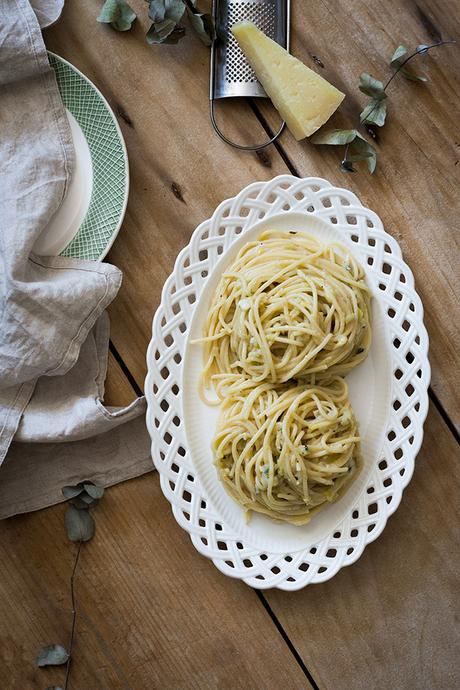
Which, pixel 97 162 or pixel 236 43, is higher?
pixel 236 43

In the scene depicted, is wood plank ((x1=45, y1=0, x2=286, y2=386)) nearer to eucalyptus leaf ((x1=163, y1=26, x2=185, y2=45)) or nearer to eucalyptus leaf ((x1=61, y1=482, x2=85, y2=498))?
eucalyptus leaf ((x1=163, y1=26, x2=185, y2=45))

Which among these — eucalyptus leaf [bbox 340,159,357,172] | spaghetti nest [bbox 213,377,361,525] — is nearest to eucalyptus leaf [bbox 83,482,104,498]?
spaghetti nest [bbox 213,377,361,525]

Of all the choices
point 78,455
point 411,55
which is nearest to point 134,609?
point 78,455

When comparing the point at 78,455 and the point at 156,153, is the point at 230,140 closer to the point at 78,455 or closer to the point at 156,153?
the point at 156,153

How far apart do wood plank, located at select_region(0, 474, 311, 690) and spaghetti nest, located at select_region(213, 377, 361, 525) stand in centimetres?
30

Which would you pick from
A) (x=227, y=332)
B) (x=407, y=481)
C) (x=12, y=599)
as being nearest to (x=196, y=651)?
(x=12, y=599)

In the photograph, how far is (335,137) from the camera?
6.11 ft

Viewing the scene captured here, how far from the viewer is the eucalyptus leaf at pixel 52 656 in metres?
1.93

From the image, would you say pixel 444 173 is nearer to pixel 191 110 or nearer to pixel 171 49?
pixel 191 110

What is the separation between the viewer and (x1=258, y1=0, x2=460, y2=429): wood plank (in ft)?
6.19

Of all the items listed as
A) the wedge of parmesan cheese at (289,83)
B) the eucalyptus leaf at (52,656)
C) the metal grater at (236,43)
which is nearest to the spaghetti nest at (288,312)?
the wedge of parmesan cheese at (289,83)

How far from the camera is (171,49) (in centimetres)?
193

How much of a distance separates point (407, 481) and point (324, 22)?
1316mm

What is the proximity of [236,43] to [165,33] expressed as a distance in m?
0.20
